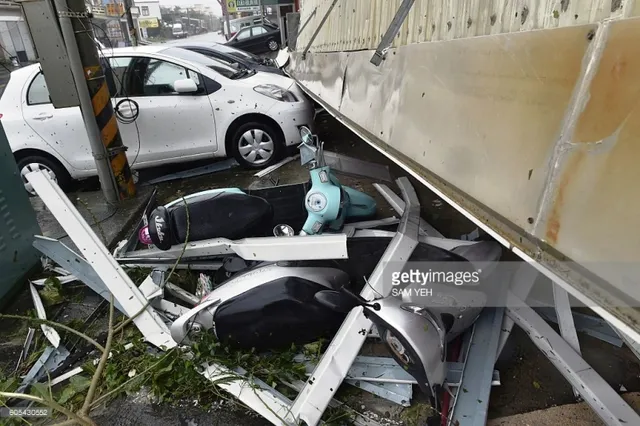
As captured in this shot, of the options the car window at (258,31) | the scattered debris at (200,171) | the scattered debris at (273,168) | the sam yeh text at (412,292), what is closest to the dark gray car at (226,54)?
the scattered debris at (200,171)

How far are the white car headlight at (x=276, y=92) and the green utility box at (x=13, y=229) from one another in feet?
9.10

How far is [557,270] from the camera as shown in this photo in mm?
986

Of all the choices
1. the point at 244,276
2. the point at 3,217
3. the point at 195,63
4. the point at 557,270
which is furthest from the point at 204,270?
the point at 195,63

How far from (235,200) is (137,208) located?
2139 millimetres

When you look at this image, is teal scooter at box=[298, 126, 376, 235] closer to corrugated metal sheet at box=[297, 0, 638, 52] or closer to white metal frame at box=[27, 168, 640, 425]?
white metal frame at box=[27, 168, 640, 425]

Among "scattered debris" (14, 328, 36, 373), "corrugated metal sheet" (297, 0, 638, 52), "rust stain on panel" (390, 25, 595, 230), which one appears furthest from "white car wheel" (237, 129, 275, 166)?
"rust stain on panel" (390, 25, 595, 230)

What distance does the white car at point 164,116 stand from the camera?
4.71m

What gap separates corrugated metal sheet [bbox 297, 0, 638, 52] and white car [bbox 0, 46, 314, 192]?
1.76 meters

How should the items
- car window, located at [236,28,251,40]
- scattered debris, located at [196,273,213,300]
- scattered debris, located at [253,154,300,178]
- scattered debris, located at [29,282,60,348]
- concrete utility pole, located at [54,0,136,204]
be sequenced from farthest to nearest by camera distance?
1. car window, located at [236,28,251,40]
2. scattered debris, located at [253,154,300,178]
3. concrete utility pole, located at [54,0,136,204]
4. scattered debris, located at [196,273,213,300]
5. scattered debris, located at [29,282,60,348]

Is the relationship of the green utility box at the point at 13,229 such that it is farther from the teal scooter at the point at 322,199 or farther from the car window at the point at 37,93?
the teal scooter at the point at 322,199

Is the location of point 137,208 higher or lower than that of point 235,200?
lower

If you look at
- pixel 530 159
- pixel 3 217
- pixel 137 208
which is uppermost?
pixel 530 159

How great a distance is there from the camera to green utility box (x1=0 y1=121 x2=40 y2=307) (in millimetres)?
2906

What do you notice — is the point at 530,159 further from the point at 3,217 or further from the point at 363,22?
the point at 3,217
